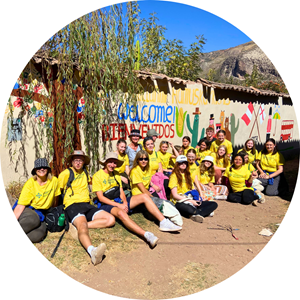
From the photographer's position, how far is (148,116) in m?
6.64

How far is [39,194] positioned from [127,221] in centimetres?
126

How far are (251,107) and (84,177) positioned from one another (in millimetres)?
7432

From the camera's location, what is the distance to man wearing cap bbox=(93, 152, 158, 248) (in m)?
3.96

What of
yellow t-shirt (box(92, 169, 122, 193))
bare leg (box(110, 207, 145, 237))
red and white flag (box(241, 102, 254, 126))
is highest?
red and white flag (box(241, 102, 254, 126))

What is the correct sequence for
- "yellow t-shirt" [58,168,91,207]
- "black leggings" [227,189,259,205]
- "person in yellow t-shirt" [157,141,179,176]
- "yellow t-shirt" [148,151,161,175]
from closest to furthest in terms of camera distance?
"yellow t-shirt" [58,168,91,207], "yellow t-shirt" [148,151,161,175], "black leggings" [227,189,259,205], "person in yellow t-shirt" [157,141,179,176]

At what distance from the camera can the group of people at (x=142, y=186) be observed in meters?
3.71

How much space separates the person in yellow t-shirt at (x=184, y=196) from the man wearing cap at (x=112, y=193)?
26.4 inches

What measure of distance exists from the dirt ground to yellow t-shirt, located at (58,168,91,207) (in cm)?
50

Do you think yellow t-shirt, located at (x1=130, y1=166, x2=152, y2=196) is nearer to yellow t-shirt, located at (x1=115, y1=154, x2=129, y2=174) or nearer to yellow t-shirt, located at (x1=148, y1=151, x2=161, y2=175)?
yellow t-shirt, located at (x1=115, y1=154, x2=129, y2=174)

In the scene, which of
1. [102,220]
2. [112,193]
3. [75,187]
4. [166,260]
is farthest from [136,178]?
[166,260]

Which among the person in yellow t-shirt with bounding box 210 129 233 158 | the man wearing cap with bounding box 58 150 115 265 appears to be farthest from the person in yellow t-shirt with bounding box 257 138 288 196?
the man wearing cap with bounding box 58 150 115 265

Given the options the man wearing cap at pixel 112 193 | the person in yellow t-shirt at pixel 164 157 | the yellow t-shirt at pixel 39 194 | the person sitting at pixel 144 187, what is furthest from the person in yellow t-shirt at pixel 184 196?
the yellow t-shirt at pixel 39 194

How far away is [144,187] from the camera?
14.6 feet

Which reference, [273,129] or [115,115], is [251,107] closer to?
[273,129]
